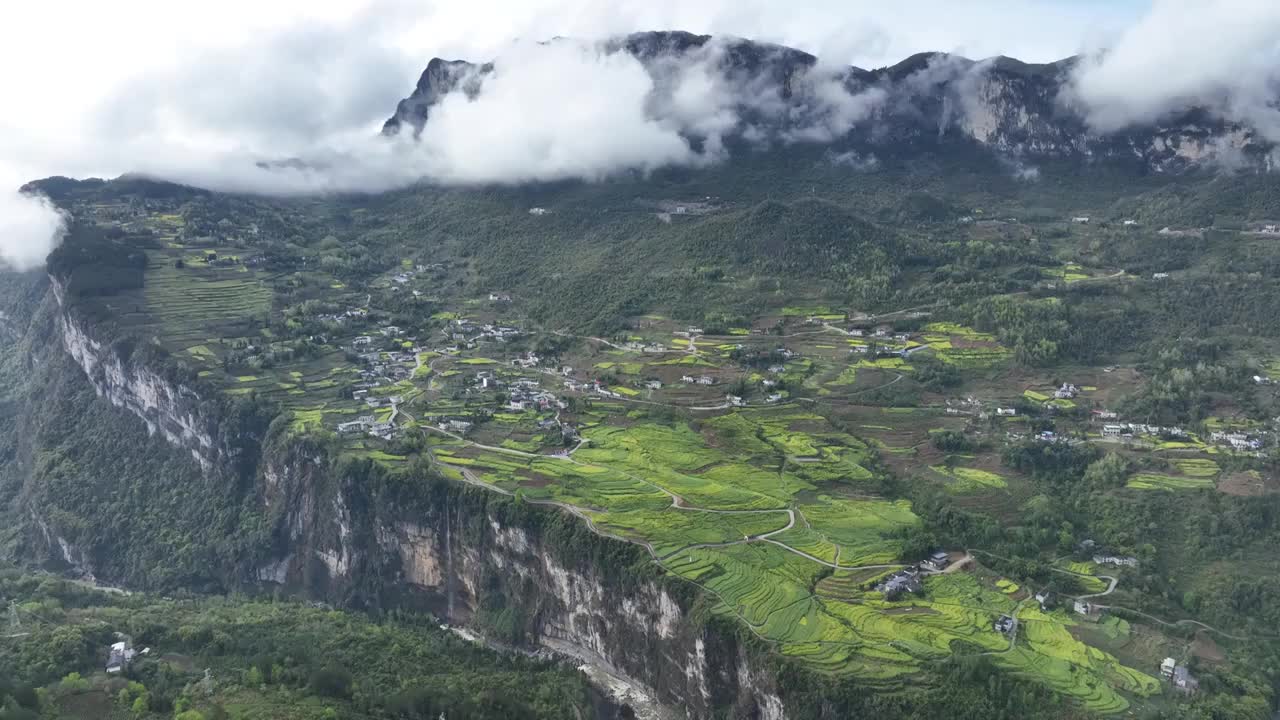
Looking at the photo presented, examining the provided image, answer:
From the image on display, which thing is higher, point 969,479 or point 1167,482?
point 1167,482

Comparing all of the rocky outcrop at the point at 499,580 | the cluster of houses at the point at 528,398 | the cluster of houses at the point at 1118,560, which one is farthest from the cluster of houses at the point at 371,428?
the cluster of houses at the point at 1118,560

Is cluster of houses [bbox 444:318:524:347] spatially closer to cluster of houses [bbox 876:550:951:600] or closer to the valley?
the valley

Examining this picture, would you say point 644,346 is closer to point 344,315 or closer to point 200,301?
point 344,315

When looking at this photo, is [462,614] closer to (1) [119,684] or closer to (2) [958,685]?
(1) [119,684]

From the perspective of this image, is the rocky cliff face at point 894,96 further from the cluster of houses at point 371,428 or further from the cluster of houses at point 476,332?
the cluster of houses at point 371,428

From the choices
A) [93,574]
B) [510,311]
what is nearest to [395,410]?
[93,574]

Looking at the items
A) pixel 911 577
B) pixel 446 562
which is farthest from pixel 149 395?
pixel 911 577
